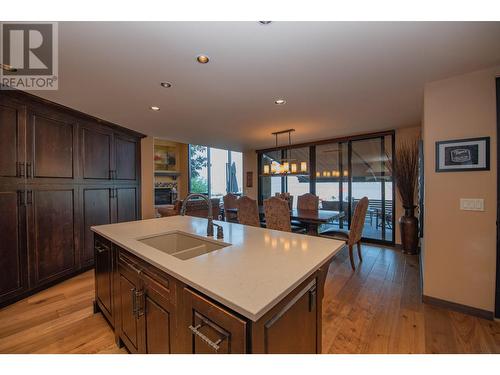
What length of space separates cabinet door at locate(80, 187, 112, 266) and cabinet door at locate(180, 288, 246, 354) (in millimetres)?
2909

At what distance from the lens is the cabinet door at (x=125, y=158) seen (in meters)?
3.50

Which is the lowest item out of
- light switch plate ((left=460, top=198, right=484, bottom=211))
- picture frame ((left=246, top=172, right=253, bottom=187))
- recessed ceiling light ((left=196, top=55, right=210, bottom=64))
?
light switch plate ((left=460, top=198, right=484, bottom=211))

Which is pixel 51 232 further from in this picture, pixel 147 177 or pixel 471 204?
pixel 471 204

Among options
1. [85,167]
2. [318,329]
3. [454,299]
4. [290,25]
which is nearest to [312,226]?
[454,299]

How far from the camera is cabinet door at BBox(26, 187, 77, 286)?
2412mm

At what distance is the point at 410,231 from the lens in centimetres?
359

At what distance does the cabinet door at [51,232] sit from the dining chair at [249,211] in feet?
7.76

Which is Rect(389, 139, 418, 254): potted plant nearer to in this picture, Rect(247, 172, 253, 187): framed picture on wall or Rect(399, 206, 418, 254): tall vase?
Rect(399, 206, 418, 254): tall vase

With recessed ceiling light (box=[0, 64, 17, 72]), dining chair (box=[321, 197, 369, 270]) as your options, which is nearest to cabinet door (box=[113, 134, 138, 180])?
recessed ceiling light (box=[0, 64, 17, 72])

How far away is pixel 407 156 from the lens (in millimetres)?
3635

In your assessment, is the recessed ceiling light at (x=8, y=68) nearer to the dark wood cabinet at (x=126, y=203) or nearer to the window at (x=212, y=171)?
the dark wood cabinet at (x=126, y=203)
